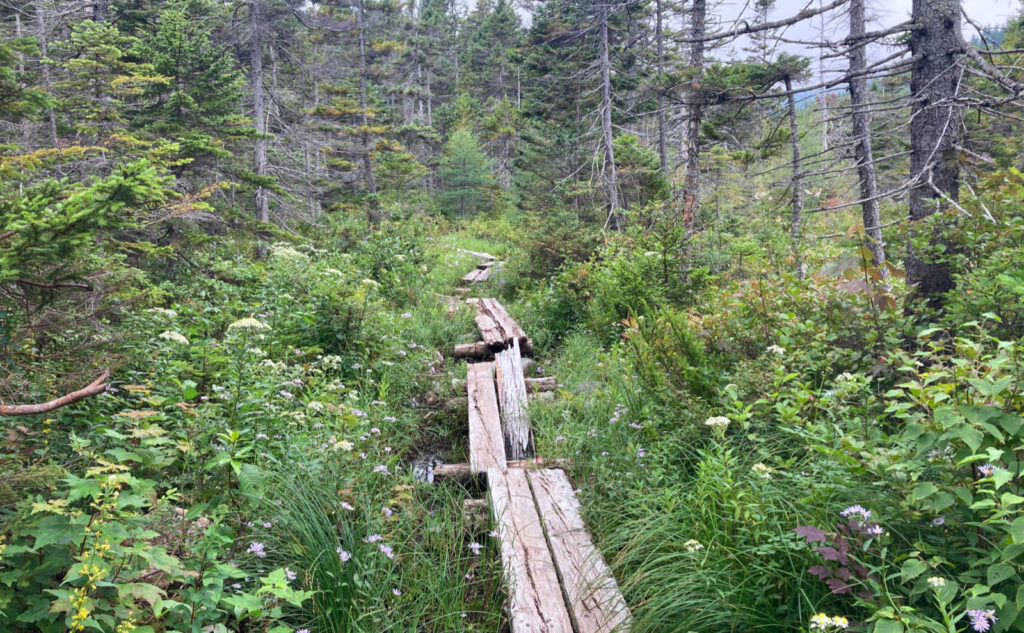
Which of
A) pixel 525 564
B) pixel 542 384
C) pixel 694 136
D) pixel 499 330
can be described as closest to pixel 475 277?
pixel 499 330

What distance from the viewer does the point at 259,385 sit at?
11.4 feet

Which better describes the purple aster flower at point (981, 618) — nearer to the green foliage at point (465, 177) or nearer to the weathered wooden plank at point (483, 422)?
the weathered wooden plank at point (483, 422)

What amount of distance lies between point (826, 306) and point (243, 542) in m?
4.46

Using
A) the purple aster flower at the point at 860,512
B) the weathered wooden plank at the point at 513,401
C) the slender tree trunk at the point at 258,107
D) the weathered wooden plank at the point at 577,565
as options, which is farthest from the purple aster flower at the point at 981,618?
the slender tree trunk at the point at 258,107

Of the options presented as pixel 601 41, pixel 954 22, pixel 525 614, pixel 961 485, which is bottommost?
pixel 525 614

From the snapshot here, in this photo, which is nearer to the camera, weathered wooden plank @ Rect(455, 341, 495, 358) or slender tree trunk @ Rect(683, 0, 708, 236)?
weathered wooden plank @ Rect(455, 341, 495, 358)

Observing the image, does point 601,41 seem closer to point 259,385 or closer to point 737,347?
point 737,347

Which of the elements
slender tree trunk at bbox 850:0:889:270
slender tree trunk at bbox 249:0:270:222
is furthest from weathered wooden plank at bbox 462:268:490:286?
slender tree trunk at bbox 850:0:889:270

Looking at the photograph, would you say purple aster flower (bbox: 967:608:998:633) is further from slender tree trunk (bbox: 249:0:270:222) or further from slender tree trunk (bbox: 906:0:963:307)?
slender tree trunk (bbox: 249:0:270:222)

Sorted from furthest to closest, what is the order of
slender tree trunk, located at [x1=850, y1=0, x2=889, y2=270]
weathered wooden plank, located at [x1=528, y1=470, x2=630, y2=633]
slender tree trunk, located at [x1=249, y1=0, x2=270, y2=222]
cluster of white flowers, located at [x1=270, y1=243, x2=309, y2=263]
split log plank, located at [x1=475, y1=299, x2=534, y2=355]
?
slender tree trunk, located at [x1=249, y1=0, x2=270, y2=222], slender tree trunk, located at [x1=850, y1=0, x2=889, y2=270], split log plank, located at [x1=475, y1=299, x2=534, y2=355], cluster of white flowers, located at [x1=270, y1=243, x2=309, y2=263], weathered wooden plank, located at [x1=528, y1=470, x2=630, y2=633]

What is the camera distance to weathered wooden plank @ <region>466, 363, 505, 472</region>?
15.0 ft

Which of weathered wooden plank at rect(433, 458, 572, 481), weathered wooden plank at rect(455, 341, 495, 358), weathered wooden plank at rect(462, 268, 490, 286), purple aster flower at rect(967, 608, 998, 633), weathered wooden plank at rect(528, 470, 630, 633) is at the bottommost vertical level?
weathered wooden plank at rect(528, 470, 630, 633)

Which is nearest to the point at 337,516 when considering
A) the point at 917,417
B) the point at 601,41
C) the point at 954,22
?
the point at 917,417

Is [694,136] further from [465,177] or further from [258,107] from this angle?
[465,177]
